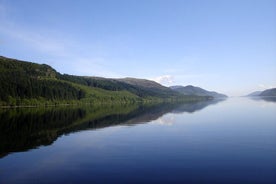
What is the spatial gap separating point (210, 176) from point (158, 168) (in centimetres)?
712

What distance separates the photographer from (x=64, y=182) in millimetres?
33594

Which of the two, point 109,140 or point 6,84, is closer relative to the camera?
point 109,140

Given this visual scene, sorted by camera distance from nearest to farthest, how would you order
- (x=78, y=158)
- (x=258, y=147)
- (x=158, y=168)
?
(x=158, y=168)
(x=78, y=158)
(x=258, y=147)

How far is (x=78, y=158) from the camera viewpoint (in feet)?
153

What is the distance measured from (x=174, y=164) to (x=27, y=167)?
67.0ft

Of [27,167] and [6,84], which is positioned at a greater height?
[6,84]

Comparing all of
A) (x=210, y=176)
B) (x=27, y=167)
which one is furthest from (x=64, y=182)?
(x=210, y=176)

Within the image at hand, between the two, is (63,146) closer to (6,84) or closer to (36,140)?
(36,140)

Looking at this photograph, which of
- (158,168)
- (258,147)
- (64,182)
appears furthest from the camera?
(258,147)

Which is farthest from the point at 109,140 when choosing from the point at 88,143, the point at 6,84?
the point at 6,84

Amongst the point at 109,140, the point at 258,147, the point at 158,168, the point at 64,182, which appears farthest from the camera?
the point at 109,140

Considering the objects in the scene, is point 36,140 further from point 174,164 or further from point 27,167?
point 174,164

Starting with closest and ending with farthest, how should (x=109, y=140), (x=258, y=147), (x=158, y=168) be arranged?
(x=158, y=168) → (x=258, y=147) → (x=109, y=140)

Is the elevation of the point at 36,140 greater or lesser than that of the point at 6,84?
lesser
